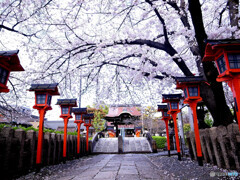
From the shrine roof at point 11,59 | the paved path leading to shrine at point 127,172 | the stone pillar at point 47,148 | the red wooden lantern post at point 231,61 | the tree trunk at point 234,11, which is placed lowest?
the paved path leading to shrine at point 127,172

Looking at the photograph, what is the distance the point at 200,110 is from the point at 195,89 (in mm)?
4531

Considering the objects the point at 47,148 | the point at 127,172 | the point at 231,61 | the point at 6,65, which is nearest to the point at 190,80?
the point at 231,61

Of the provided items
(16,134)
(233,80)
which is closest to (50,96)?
(16,134)

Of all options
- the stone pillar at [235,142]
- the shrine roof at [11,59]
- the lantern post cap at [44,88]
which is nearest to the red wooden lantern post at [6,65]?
the shrine roof at [11,59]

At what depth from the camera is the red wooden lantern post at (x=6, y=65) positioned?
2850 mm

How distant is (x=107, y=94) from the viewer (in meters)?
9.59

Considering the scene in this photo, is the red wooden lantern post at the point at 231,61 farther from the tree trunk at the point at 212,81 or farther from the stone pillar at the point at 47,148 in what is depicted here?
the stone pillar at the point at 47,148

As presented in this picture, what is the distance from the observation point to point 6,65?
3.02m

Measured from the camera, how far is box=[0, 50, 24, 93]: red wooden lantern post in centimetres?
285

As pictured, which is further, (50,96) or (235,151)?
(50,96)

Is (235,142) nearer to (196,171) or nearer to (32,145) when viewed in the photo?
(196,171)

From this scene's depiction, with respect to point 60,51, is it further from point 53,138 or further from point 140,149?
point 140,149

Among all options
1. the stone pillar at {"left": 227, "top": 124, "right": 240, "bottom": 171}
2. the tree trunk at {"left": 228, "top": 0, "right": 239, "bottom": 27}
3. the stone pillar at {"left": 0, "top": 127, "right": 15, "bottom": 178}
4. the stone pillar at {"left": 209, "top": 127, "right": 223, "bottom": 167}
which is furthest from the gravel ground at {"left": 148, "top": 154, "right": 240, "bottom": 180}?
the tree trunk at {"left": 228, "top": 0, "right": 239, "bottom": 27}

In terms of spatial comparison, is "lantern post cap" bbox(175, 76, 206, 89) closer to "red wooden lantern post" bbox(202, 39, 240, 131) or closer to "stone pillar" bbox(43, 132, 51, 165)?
"red wooden lantern post" bbox(202, 39, 240, 131)
